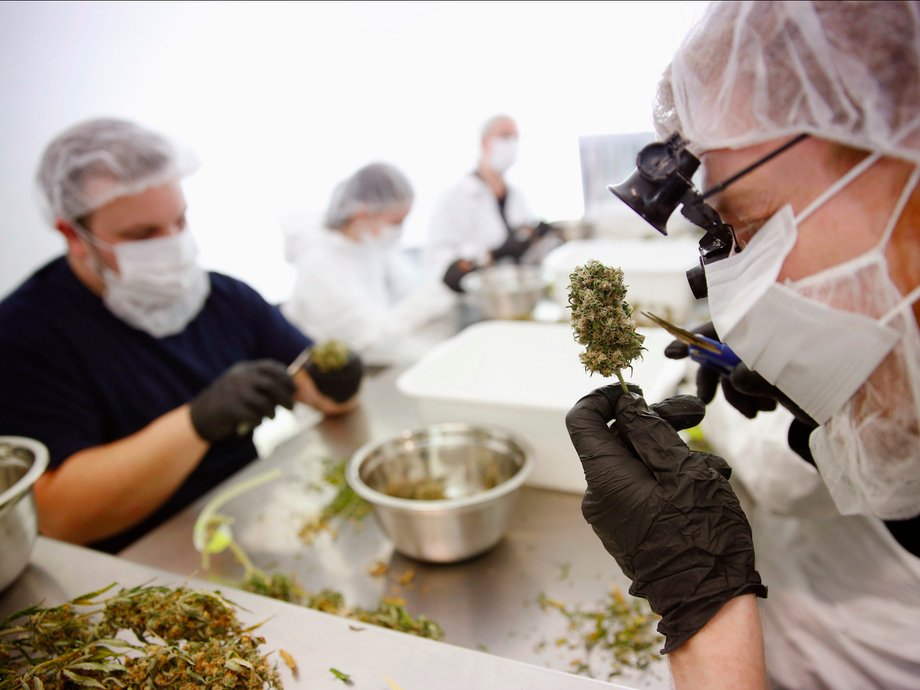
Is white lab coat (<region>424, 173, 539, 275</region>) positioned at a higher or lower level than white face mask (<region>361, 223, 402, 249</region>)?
lower

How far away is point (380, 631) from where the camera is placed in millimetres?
864

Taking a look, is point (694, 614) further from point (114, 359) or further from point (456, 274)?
point (456, 274)

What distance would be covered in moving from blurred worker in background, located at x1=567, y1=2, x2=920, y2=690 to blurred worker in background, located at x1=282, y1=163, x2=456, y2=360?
8.21 feet

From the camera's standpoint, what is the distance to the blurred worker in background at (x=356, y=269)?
3201 millimetres

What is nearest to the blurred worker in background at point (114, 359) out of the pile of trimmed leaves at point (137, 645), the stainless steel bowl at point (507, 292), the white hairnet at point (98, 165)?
the white hairnet at point (98, 165)

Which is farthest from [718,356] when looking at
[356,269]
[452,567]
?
[356,269]

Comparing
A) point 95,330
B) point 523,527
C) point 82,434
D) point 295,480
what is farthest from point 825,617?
point 95,330

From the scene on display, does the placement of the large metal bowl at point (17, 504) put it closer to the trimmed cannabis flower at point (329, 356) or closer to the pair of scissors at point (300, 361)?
the pair of scissors at point (300, 361)

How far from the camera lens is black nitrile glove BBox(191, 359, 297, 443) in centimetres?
163

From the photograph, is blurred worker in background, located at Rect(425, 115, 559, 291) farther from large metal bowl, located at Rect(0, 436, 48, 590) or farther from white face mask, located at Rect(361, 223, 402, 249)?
large metal bowl, located at Rect(0, 436, 48, 590)

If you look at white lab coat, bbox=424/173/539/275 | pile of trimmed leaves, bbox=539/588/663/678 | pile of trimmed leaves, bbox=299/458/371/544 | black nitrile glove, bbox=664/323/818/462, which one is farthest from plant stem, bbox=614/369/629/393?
white lab coat, bbox=424/173/539/275

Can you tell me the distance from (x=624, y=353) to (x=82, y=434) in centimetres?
151

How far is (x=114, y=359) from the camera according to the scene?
5.80 feet

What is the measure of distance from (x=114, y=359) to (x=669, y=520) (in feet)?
5.34
